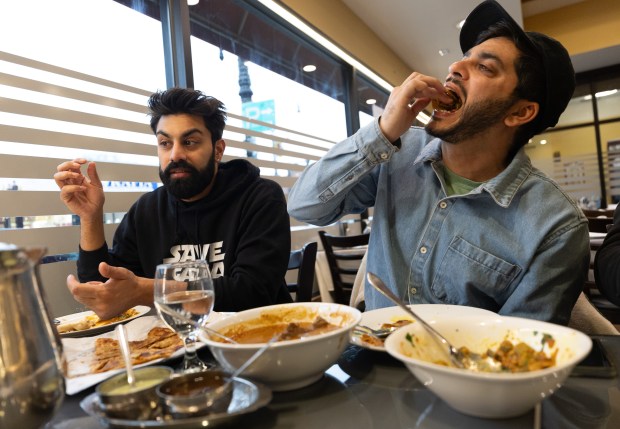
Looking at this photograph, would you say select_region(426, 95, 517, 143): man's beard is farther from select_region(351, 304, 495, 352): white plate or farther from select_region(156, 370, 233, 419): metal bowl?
select_region(156, 370, 233, 419): metal bowl

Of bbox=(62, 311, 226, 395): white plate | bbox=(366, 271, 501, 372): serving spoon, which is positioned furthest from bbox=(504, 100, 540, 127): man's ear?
bbox=(62, 311, 226, 395): white plate

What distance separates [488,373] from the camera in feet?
1.59

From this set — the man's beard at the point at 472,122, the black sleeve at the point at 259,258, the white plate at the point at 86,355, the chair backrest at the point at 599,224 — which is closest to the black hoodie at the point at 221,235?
the black sleeve at the point at 259,258

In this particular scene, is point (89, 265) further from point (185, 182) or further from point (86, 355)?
point (86, 355)

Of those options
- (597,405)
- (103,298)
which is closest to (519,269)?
(597,405)

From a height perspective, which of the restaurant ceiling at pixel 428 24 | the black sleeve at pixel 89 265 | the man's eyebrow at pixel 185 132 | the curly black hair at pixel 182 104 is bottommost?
the black sleeve at pixel 89 265

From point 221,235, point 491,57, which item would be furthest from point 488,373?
point 221,235

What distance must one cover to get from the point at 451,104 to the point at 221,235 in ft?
3.23

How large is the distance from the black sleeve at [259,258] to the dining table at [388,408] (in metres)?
0.70

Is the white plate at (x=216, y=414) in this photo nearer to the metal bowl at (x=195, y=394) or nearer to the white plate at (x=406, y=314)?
the metal bowl at (x=195, y=394)

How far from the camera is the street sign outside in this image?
3.45 m

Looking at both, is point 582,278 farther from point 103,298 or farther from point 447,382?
point 103,298

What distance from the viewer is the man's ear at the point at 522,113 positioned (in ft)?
4.23

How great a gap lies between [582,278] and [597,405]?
576 millimetres
